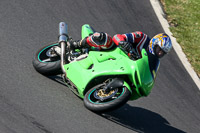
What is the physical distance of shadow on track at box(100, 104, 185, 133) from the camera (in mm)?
6551

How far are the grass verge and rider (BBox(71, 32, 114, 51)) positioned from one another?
445 centimetres

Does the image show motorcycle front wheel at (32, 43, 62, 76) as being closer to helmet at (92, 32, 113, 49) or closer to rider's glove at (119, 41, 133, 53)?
helmet at (92, 32, 113, 49)

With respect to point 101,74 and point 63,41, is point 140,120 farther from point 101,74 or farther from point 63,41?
point 63,41

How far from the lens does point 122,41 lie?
6.35 meters

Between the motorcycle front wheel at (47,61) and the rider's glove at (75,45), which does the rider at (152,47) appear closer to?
the rider's glove at (75,45)

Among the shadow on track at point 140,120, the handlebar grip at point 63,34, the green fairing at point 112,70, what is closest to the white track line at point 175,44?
the shadow on track at point 140,120

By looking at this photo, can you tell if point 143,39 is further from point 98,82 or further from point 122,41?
point 98,82

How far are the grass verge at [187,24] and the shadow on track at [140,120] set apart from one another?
127 inches

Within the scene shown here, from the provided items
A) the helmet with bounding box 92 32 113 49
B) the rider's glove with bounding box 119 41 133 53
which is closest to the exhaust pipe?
the helmet with bounding box 92 32 113 49

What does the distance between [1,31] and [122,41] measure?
2.92 meters

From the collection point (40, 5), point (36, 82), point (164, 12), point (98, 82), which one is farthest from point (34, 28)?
point (164, 12)

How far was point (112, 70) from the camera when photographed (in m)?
6.16

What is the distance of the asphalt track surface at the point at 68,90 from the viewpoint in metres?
5.67

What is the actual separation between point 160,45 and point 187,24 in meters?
6.49
